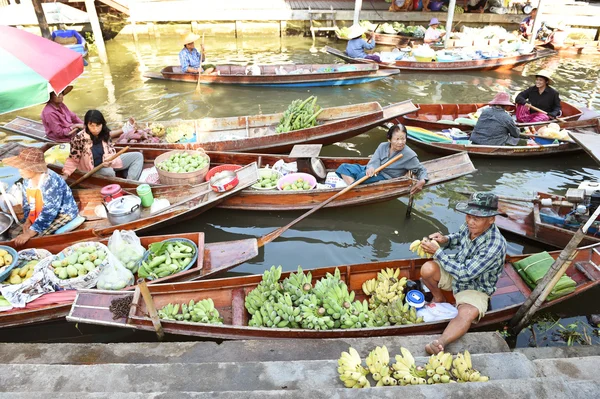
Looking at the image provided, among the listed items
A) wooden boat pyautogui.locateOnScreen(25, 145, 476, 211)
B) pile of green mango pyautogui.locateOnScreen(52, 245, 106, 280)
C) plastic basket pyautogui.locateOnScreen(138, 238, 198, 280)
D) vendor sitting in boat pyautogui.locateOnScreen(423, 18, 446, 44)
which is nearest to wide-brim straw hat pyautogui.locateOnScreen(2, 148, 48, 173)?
pile of green mango pyautogui.locateOnScreen(52, 245, 106, 280)

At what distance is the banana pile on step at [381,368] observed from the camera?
304 centimetres

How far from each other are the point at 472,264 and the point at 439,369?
1.26 metres

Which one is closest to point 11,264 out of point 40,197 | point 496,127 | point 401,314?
point 40,197

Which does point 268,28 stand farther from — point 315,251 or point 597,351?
point 597,351

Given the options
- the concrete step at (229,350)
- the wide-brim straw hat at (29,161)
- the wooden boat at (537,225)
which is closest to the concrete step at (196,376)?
the concrete step at (229,350)

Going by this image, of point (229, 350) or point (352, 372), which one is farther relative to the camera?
point (229, 350)

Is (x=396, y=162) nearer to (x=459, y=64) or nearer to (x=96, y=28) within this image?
(x=459, y=64)

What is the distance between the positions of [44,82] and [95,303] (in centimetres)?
247

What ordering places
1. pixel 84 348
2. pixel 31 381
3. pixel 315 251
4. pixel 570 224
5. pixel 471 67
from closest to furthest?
pixel 31 381 → pixel 84 348 → pixel 570 224 → pixel 315 251 → pixel 471 67

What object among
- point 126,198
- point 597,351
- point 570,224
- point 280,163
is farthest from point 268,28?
point 597,351

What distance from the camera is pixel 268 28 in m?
19.2

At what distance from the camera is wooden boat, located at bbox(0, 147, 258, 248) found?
5254 mm

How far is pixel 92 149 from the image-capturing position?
6195 millimetres

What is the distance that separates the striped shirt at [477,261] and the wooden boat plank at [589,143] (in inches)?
65.5
